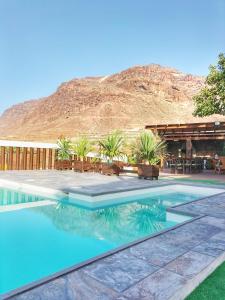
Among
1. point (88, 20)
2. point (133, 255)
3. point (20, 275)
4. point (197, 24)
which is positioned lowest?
point (20, 275)

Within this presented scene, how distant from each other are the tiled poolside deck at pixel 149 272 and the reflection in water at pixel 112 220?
99 centimetres

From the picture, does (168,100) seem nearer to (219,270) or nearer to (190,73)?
(190,73)

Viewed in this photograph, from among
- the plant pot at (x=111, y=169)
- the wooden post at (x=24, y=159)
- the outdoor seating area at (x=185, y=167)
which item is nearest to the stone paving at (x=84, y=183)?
the plant pot at (x=111, y=169)

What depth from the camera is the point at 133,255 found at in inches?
105

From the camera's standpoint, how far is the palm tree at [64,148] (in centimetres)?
1247

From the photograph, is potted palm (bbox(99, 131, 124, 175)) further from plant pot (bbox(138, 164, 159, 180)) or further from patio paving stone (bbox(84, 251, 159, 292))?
patio paving stone (bbox(84, 251, 159, 292))

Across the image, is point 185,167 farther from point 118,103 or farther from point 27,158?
point 118,103

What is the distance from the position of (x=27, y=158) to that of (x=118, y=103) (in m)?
46.2

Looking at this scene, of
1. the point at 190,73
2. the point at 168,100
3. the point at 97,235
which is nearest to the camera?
the point at 97,235

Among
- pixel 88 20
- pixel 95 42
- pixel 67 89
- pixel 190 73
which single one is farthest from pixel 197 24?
pixel 190 73

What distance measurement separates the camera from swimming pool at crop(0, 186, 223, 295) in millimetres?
2963

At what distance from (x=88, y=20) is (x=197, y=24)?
8.71 m

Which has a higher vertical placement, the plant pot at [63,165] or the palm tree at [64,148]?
the palm tree at [64,148]

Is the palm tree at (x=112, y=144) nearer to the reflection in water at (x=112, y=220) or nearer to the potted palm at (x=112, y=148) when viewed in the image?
the potted palm at (x=112, y=148)
